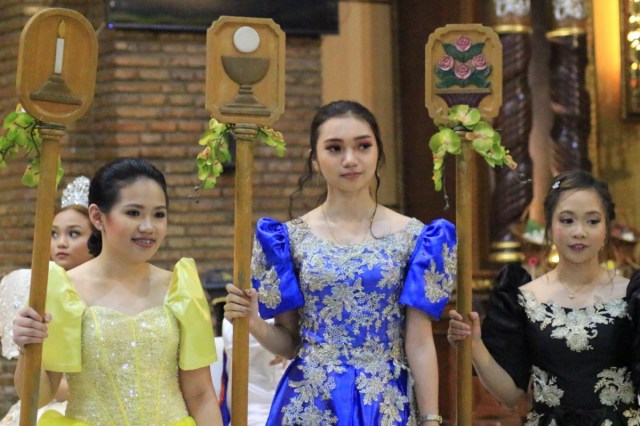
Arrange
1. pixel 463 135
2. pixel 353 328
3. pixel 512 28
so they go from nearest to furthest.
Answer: pixel 353 328 < pixel 463 135 < pixel 512 28

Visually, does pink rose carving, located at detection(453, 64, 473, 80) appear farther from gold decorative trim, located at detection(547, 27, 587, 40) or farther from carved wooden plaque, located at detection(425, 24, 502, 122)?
gold decorative trim, located at detection(547, 27, 587, 40)

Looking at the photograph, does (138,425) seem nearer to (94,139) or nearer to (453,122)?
(453,122)

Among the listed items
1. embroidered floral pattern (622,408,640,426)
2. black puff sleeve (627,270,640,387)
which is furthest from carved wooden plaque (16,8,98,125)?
embroidered floral pattern (622,408,640,426)

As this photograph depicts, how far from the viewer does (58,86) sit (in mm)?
3422

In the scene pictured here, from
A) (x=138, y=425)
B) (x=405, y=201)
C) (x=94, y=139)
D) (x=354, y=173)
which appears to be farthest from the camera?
(x=405, y=201)

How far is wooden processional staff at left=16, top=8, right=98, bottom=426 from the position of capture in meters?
3.27

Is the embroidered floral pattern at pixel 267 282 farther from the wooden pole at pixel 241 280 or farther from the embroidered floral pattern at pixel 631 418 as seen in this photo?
the embroidered floral pattern at pixel 631 418

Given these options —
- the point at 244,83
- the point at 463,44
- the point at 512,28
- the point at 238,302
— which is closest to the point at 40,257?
the point at 238,302

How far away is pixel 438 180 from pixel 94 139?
176 inches

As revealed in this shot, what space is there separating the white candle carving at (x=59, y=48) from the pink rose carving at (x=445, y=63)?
Result: 4.12ft

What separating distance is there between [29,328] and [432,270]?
3.99 ft

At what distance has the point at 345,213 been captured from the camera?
146 inches

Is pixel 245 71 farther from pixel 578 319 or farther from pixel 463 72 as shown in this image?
pixel 578 319

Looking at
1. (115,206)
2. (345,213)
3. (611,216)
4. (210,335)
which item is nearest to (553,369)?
(611,216)
